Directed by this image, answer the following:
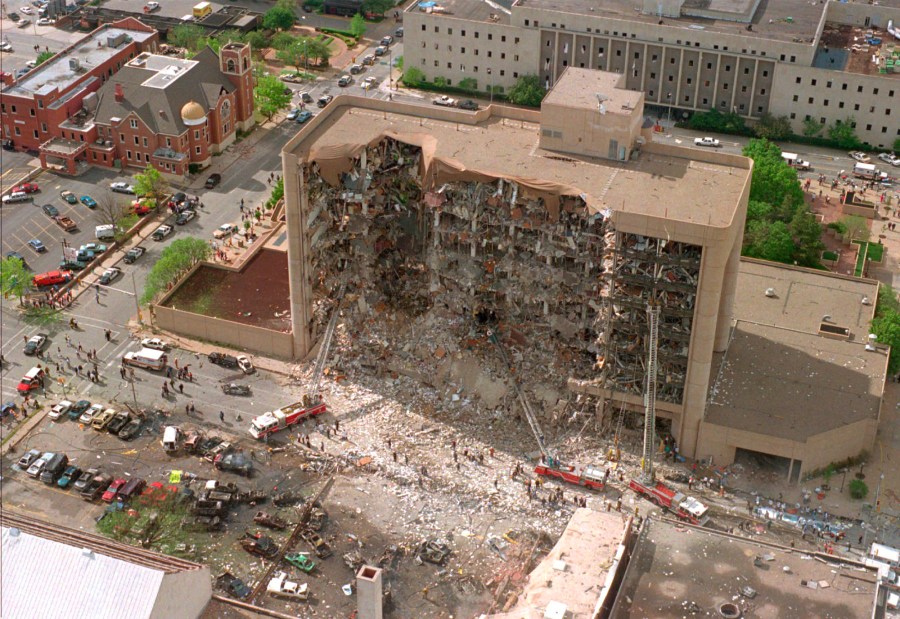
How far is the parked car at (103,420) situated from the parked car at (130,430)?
1786 millimetres

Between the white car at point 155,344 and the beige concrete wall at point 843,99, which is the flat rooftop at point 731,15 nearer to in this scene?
the beige concrete wall at point 843,99

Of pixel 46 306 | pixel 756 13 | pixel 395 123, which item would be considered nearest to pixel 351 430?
pixel 395 123

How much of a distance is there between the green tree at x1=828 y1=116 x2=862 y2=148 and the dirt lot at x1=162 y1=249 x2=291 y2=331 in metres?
84.3

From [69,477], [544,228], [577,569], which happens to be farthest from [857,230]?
[69,477]

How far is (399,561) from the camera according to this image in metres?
112

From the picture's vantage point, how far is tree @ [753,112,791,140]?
18625cm

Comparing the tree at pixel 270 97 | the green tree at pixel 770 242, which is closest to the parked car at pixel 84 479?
the green tree at pixel 770 242

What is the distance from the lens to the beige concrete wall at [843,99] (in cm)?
18175

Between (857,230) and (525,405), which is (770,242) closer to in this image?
(857,230)

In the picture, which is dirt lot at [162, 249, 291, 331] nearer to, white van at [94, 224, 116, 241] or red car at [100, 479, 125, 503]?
white van at [94, 224, 116, 241]

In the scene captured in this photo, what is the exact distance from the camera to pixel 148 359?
137 m

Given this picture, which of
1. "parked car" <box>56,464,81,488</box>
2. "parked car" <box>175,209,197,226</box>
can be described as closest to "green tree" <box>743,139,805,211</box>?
"parked car" <box>175,209,197,226</box>

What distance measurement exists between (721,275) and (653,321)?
7685mm

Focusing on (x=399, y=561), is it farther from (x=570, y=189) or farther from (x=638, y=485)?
(x=570, y=189)
